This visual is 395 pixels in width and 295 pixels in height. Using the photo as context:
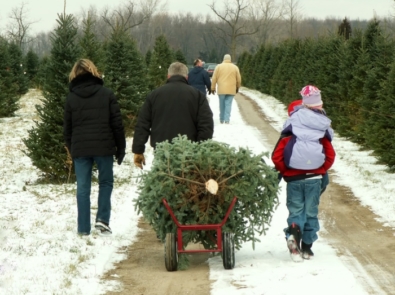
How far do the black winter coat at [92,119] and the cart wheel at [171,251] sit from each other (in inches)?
67.9

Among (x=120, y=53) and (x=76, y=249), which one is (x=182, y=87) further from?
(x=120, y=53)

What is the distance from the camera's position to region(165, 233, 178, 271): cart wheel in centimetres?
644

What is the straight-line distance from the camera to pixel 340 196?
10602mm

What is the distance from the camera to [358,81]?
1753cm

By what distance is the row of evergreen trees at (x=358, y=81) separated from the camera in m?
13.5

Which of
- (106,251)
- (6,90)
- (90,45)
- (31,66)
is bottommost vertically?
(106,251)

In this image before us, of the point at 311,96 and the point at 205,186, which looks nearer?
the point at 205,186

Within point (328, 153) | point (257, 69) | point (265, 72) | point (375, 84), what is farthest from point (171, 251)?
point (257, 69)

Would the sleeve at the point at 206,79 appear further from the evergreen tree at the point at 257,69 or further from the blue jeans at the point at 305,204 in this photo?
the evergreen tree at the point at 257,69

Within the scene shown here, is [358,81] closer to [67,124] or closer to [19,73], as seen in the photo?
[67,124]

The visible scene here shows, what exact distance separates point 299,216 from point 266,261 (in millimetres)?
547

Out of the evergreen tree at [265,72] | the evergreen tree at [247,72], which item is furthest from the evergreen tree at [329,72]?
the evergreen tree at [247,72]

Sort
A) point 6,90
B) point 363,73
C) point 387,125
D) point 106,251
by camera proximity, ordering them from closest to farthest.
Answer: point 106,251 → point 387,125 → point 363,73 → point 6,90

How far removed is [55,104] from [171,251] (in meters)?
6.54
